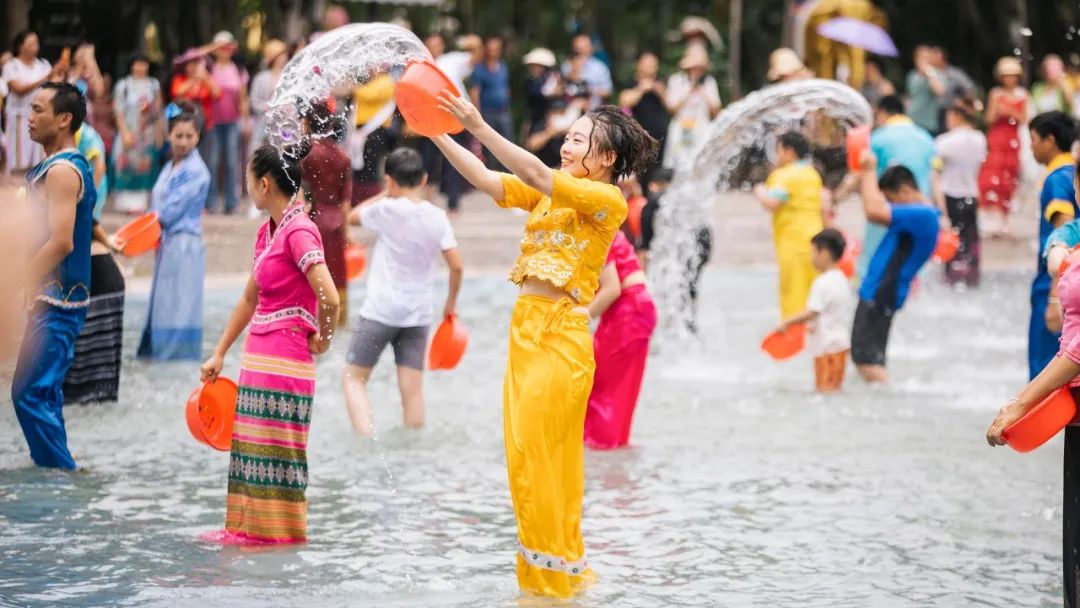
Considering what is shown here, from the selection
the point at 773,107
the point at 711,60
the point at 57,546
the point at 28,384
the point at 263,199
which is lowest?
the point at 57,546

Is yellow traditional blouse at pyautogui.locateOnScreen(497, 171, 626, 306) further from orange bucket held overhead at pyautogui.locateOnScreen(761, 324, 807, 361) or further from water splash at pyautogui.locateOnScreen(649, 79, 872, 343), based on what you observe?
water splash at pyautogui.locateOnScreen(649, 79, 872, 343)

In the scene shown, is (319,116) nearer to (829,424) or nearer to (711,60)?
(829,424)

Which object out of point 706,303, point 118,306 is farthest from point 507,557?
point 706,303

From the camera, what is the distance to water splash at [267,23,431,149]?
661 cm

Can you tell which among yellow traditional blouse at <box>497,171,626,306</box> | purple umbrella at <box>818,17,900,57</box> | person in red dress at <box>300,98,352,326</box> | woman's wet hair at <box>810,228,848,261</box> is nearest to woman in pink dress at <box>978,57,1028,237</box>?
purple umbrella at <box>818,17,900,57</box>

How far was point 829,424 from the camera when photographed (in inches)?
387

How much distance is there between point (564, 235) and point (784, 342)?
5.13m

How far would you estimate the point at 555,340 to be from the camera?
578 cm

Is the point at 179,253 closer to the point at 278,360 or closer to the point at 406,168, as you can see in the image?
the point at 406,168

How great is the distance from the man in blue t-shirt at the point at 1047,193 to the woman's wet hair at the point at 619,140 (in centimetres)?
255

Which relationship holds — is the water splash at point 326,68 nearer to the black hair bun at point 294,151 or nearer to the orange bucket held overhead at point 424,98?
the black hair bun at point 294,151

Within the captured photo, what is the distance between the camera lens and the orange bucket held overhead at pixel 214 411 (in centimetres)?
664

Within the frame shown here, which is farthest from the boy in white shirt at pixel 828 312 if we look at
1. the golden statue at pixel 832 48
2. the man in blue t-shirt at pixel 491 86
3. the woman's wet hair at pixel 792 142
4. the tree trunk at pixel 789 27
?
the tree trunk at pixel 789 27

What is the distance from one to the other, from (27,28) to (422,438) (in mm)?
9888
